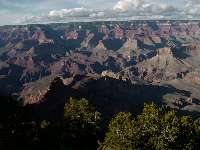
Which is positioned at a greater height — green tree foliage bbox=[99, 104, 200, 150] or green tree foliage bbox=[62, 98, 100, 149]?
green tree foliage bbox=[99, 104, 200, 150]

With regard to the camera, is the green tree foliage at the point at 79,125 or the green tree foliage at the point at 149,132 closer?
the green tree foliage at the point at 149,132

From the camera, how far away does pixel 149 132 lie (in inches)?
3233

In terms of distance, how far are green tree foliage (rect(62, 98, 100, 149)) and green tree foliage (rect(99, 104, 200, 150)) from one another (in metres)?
18.6

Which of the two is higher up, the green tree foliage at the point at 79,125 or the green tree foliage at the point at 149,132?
the green tree foliage at the point at 149,132

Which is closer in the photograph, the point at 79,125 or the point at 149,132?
the point at 149,132

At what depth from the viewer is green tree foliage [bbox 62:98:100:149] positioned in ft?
337

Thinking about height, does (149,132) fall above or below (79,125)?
above

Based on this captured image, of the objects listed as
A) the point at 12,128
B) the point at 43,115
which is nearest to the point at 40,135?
the point at 12,128

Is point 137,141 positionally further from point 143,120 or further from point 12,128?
point 12,128

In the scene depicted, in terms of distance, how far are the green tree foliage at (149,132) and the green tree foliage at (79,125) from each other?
1861cm

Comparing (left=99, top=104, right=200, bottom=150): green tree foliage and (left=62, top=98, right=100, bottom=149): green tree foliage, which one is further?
(left=62, top=98, right=100, bottom=149): green tree foliage

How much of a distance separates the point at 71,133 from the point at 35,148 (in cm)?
939

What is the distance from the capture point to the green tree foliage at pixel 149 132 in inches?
3137

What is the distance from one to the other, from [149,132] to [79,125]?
86.6 feet
